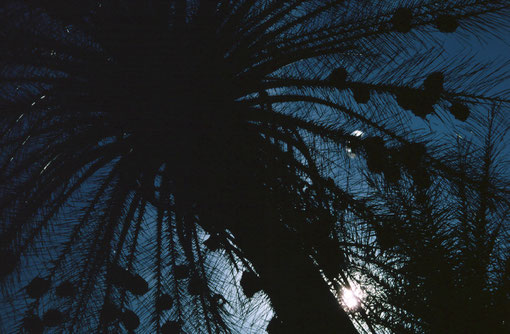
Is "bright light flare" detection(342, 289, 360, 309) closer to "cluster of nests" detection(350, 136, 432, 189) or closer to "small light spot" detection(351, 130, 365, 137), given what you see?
"cluster of nests" detection(350, 136, 432, 189)

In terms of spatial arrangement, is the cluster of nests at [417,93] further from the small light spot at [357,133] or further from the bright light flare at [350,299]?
the bright light flare at [350,299]

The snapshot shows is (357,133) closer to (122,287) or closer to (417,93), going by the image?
(417,93)

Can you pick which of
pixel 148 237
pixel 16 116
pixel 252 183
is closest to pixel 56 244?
pixel 148 237

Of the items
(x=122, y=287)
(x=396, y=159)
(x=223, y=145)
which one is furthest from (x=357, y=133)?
(x=122, y=287)

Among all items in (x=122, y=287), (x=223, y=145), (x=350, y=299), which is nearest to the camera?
(x=350, y=299)

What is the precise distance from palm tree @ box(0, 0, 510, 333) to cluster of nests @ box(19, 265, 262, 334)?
12mm

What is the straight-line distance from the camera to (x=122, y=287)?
2328 millimetres

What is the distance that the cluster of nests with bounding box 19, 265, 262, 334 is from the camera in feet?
7.01

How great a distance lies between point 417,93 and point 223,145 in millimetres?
863

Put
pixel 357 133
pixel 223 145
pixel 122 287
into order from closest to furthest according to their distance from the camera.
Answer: pixel 223 145 → pixel 357 133 → pixel 122 287

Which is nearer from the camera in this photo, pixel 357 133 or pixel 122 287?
pixel 357 133

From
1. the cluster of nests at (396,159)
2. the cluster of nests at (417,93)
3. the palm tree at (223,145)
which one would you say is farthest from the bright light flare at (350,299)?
the cluster of nests at (417,93)

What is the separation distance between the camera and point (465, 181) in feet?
5.55

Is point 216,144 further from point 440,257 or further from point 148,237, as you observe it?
point 148,237
